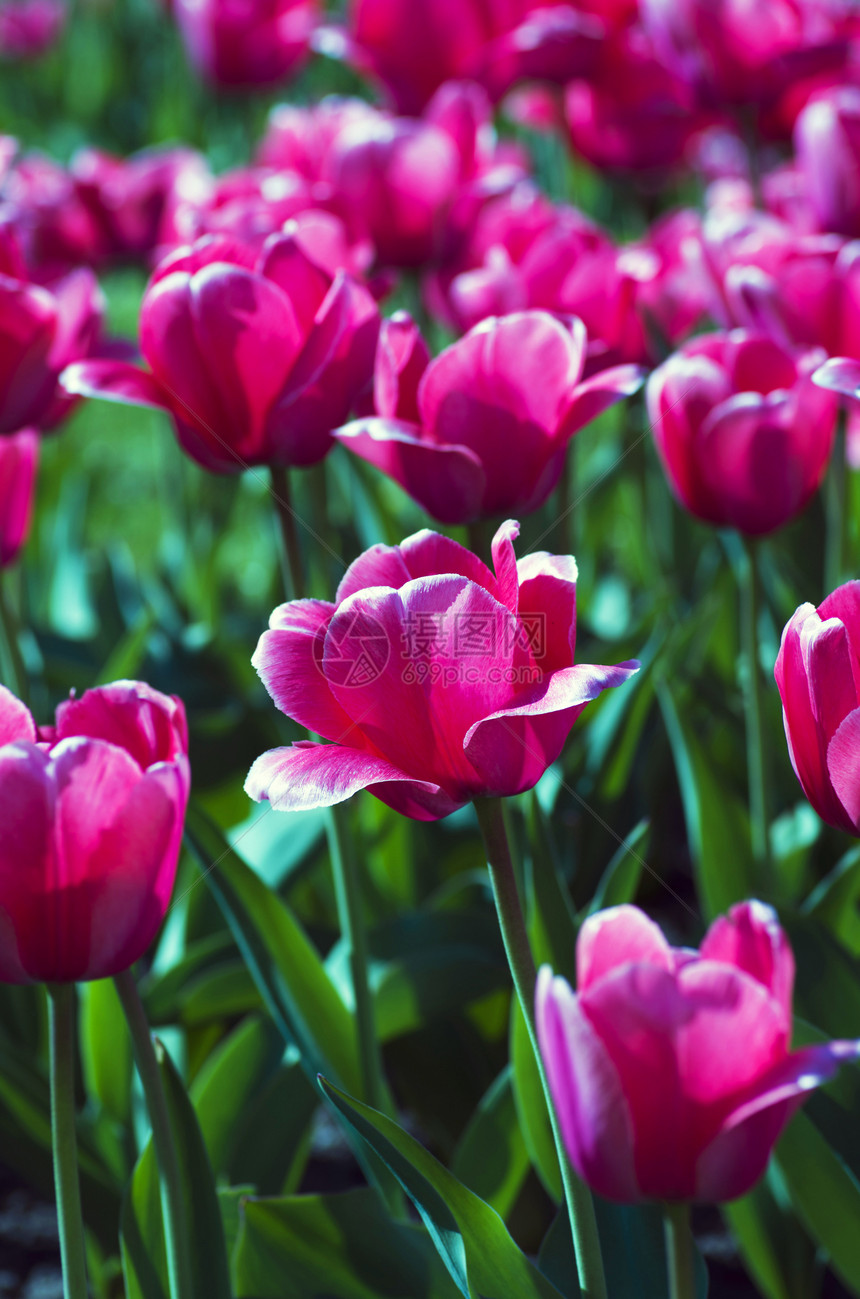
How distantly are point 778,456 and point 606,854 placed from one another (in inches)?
17.2

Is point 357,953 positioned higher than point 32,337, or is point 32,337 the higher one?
point 32,337

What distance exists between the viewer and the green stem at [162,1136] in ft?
2.02

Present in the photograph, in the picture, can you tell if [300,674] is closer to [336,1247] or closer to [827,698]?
[827,698]

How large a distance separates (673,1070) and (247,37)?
2.17 m

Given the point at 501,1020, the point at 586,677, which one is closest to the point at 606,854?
the point at 501,1020

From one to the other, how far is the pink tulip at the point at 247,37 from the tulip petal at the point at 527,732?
203 cm

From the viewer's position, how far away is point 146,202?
1821 mm

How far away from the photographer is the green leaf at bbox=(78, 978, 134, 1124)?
40.4 inches

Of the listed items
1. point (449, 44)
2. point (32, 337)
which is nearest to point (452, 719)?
point (32, 337)

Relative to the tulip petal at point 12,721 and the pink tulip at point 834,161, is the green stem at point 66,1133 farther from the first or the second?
the pink tulip at point 834,161

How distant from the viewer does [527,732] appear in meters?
0.52

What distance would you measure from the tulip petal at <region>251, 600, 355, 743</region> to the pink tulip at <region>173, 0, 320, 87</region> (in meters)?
1.98

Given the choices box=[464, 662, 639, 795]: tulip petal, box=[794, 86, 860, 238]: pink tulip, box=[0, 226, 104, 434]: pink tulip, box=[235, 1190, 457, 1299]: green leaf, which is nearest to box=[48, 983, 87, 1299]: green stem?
box=[235, 1190, 457, 1299]: green leaf

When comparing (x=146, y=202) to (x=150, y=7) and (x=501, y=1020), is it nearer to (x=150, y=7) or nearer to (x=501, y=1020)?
(x=501, y=1020)
